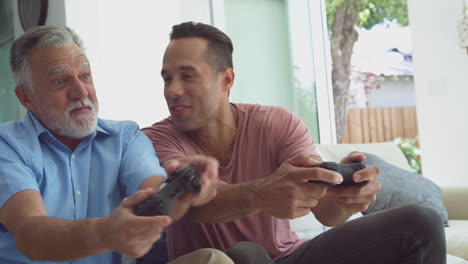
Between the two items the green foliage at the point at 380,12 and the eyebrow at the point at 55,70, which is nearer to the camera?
the eyebrow at the point at 55,70

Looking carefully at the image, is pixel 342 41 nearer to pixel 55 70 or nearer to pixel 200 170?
pixel 55 70

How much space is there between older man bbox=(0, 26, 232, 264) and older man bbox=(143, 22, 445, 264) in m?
0.12

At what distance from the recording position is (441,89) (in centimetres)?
466

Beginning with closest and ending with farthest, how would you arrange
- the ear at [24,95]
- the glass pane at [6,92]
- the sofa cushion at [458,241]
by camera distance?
the ear at [24,95], the sofa cushion at [458,241], the glass pane at [6,92]

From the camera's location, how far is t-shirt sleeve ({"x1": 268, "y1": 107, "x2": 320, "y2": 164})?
63.8 inches

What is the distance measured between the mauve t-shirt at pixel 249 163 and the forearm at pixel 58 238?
17.5 inches

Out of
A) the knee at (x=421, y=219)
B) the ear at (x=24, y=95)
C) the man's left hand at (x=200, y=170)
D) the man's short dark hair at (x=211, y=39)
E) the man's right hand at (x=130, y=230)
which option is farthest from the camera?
the man's short dark hair at (x=211, y=39)

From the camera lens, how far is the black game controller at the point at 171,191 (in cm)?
103

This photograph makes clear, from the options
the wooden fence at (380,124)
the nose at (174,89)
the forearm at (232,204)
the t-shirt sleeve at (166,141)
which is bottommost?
the wooden fence at (380,124)

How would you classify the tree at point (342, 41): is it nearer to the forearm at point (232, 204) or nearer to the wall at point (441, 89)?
the wall at point (441, 89)

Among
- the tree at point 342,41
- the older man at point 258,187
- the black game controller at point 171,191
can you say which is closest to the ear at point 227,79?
the older man at point 258,187

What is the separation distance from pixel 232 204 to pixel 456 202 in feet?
6.23

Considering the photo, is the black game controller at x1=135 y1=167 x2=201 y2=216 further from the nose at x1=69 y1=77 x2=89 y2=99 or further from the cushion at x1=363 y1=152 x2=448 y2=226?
the cushion at x1=363 y1=152 x2=448 y2=226

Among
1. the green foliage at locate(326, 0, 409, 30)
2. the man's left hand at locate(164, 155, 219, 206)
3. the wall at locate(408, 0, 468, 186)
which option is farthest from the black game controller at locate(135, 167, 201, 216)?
the green foliage at locate(326, 0, 409, 30)
